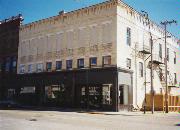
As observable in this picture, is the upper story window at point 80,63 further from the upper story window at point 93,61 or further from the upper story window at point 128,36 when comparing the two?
the upper story window at point 128,36

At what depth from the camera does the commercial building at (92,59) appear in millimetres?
30125

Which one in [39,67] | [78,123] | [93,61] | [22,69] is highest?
[93,61]

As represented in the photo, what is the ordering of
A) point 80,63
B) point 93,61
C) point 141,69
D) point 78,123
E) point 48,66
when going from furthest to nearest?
point 48,66, point 141,69, point 80,63, point 93,61, point 78,123

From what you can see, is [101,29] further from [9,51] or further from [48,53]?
[9,51]

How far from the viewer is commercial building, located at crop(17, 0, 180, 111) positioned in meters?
30.1

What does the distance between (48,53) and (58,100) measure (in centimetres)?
671

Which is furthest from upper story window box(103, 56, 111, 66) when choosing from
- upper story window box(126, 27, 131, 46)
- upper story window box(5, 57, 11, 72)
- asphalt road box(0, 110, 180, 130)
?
upper story window box(5, 57, 11, 72)

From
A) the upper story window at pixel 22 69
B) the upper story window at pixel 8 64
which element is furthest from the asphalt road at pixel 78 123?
the upper story window at pixel 8 64

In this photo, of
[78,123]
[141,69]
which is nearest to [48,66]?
[141,69]

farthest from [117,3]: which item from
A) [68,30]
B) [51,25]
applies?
[51,25]

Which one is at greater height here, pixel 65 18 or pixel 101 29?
pixel 65 18

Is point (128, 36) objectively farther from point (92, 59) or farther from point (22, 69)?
point (22, 69)

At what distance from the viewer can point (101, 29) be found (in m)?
31.2

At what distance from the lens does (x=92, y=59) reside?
31766 millimetres
